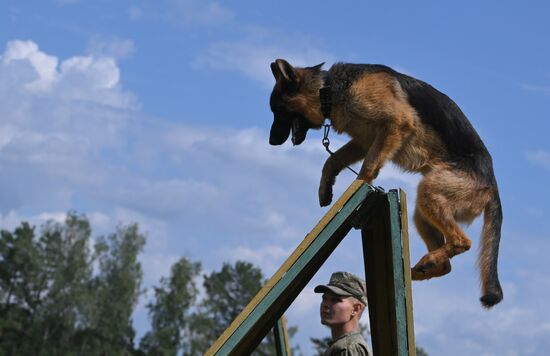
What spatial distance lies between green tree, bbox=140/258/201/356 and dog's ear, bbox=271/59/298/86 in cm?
5290

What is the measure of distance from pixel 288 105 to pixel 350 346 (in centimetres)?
272

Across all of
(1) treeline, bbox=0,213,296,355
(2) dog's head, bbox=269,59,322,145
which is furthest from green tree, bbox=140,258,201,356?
(2) dog's head, bbox=269,59,322,145

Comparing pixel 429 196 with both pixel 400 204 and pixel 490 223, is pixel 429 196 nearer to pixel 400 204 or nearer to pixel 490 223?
pixel 490 223

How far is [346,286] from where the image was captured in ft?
22.4

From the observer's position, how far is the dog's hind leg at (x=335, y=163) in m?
7.81

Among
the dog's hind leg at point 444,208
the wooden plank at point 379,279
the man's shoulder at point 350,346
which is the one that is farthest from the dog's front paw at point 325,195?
the wooden plank at point 379,279

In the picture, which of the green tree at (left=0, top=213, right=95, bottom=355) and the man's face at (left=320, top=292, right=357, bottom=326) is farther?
the green tree at (left=0, top=213, right=95, bottom=355)

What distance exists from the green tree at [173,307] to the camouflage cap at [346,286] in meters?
54.2

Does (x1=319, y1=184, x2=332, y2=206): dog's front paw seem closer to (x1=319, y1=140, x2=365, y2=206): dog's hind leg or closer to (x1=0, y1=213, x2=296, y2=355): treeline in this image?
(x1=319, y1=140, x2=365, y2=206): dog's hind leg

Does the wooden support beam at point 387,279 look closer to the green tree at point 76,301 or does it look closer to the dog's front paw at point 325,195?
the dog's front paw at point 325,195

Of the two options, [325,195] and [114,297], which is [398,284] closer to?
[325,195]

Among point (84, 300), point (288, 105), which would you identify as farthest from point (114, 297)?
point (288, 105)

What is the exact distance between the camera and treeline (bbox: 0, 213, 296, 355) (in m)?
58.2

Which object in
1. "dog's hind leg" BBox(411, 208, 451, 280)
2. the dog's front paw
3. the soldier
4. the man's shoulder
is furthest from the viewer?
"dog's hind leg" BBox(411, 208, 451, 280)
